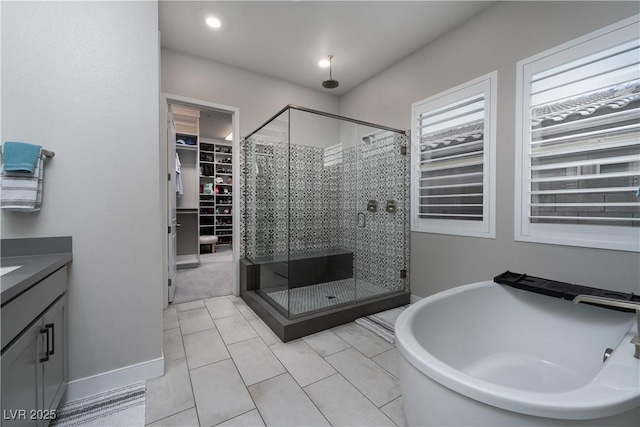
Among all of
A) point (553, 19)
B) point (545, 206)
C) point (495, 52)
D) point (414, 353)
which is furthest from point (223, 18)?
point (545, 206)

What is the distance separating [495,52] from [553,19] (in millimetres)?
414

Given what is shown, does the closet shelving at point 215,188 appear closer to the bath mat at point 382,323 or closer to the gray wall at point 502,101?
the gray wall at point 502,101

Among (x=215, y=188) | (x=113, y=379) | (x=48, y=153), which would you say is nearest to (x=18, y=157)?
(x=48, y=153)

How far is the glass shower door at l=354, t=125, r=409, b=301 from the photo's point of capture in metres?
3.22

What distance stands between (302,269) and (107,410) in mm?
2061

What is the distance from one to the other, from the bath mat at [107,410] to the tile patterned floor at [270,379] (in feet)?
0.22

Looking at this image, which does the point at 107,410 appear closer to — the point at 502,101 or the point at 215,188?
the point at 502,101

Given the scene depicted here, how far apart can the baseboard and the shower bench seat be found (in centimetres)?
137

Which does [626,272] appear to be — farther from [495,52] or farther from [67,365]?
[67,365]

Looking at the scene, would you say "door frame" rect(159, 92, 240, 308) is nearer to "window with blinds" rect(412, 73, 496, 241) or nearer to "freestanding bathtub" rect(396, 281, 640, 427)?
"window with blinds" rect(412, 73, 496, 241)

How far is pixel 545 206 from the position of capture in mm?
2117

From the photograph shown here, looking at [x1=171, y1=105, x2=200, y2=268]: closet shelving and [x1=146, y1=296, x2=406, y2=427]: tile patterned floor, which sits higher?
[x1=171, y1=105, x2=200, y2=268]: closet shelving

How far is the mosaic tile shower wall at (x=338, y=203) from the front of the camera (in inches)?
125

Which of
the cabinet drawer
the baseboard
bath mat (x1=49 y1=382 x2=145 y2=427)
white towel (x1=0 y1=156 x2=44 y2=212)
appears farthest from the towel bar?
bath mat (x1=49 y1=382 x2=145 y2=427)
